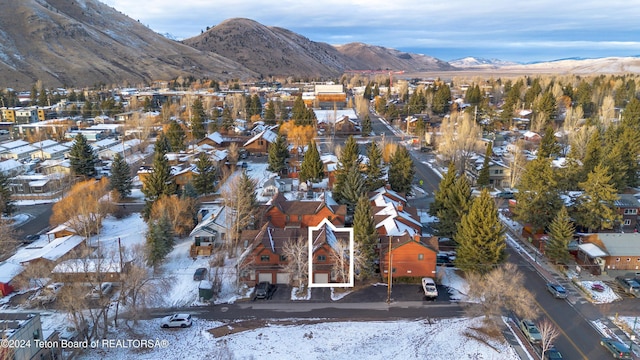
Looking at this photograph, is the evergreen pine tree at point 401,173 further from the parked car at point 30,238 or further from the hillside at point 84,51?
the hillside at point 84,51

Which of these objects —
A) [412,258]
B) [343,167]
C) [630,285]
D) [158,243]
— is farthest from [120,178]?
[630,285]

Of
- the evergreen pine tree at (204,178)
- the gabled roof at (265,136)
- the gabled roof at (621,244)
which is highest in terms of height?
the gabled roof at (265,136)

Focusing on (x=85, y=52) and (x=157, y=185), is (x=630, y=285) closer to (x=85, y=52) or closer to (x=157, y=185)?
(x=157, y=185)

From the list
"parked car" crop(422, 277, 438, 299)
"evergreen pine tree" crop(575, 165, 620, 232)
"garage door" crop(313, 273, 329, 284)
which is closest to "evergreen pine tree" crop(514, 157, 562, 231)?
"evergreen pine tree" crop(575, 165, 620, 232)

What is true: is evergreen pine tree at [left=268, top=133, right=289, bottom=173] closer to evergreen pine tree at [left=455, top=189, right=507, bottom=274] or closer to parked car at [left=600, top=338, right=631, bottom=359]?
evergreen pine tree at [left=455, top=189, right=507, bottom=274]

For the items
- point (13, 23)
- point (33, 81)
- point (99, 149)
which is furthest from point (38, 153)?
point (13, 23)

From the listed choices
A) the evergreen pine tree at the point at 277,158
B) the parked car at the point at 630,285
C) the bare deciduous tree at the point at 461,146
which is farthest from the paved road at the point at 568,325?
the evergreen pine tree at the point at 277,158
